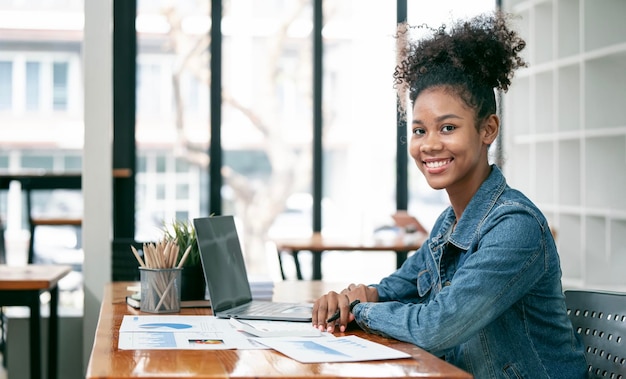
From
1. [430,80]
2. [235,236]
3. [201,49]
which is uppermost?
[201,49]

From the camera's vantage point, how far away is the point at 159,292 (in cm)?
211

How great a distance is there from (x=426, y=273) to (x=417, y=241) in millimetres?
3065

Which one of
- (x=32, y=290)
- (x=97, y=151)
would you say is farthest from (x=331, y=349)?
(x=97, y=151)

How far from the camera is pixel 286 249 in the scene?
16.4 ft

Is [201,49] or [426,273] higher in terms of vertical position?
[201,49]

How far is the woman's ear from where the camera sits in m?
1.88

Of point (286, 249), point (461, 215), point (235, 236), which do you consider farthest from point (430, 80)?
point (286, 249)

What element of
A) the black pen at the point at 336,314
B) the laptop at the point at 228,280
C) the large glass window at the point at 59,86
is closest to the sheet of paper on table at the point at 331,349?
the black pen at the point at 336,314

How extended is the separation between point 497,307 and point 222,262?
0.76 meters

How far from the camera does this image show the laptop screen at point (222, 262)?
2.04 metres

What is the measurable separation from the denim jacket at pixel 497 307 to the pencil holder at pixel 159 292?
0.52 metres

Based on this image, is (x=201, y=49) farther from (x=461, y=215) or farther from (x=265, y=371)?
(x=265, y=371)

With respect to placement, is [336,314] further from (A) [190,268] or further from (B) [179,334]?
(A) [190,268]

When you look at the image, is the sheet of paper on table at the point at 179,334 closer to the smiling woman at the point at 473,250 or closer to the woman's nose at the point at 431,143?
the smiling woman at the point at 473,250
